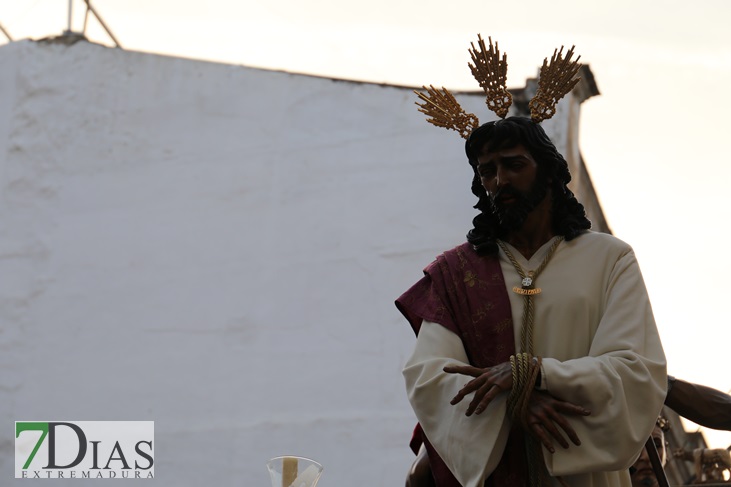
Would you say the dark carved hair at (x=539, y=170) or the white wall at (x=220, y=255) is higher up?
the white wall at (x=220, y=255)

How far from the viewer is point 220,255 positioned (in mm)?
13102

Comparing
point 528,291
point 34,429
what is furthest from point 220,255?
point 528,291

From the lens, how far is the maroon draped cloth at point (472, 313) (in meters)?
4.70

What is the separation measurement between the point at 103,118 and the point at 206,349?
251 centimetres

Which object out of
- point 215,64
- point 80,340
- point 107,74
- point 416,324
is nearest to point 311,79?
point 215,64

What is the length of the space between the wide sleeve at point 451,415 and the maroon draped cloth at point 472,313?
4 centimetres

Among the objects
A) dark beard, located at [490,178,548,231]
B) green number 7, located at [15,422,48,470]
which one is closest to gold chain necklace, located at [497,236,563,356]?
dark beard, located at [490,178,548,231]

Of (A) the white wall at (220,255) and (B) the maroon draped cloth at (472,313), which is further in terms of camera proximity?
(A) the white wall at (220,255)

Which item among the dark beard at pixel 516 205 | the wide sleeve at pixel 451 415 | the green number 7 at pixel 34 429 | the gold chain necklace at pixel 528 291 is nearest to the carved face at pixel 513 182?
the dark beard at pixel 516 205

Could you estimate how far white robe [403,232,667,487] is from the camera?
4512 mm

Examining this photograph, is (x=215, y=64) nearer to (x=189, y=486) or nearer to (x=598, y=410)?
(x=189, y=486)

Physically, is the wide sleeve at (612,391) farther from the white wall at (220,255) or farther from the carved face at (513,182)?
the white wall at (220,255)

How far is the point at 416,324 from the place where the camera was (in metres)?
5.05

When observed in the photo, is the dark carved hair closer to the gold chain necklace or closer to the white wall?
the gold chain necklace
